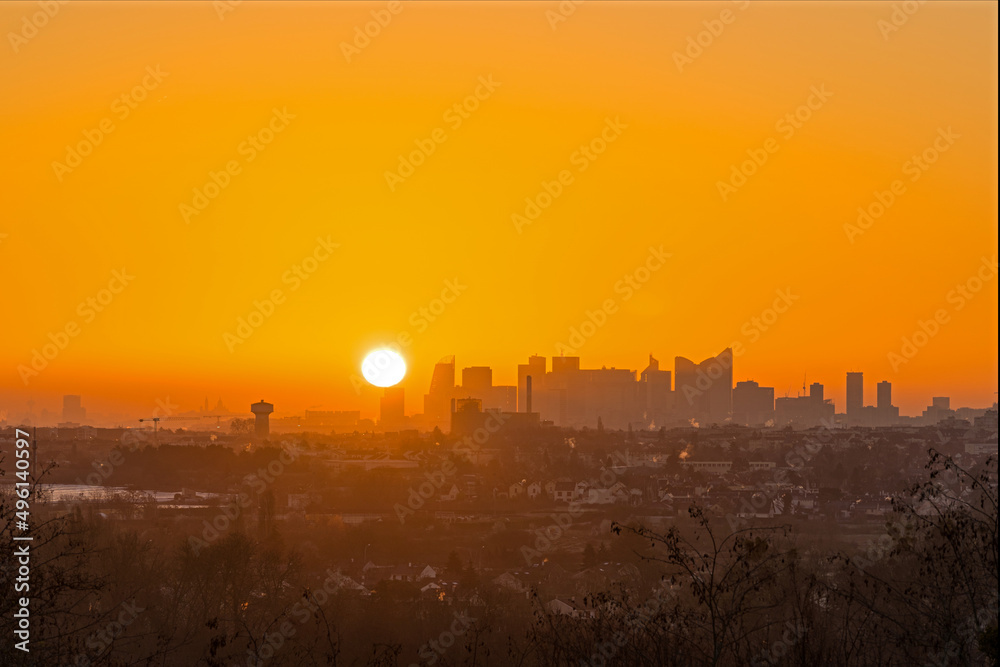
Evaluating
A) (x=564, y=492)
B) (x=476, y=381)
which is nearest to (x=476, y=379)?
(x=476, y=381)

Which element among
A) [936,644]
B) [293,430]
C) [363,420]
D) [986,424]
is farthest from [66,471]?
[363,420]

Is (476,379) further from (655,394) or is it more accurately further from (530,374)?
(655,394)

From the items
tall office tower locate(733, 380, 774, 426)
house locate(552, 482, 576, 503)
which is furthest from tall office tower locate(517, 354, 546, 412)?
house locate(552, 482, 576, 503)

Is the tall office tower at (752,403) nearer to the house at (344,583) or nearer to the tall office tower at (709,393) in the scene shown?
the tall office tower at (709,393)

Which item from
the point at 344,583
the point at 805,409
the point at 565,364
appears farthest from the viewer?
the point at 565,364

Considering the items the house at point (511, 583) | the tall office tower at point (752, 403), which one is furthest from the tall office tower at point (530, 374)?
the house at point (511, 583)

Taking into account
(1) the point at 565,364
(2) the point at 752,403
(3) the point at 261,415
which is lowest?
(3) the point at 261,415
